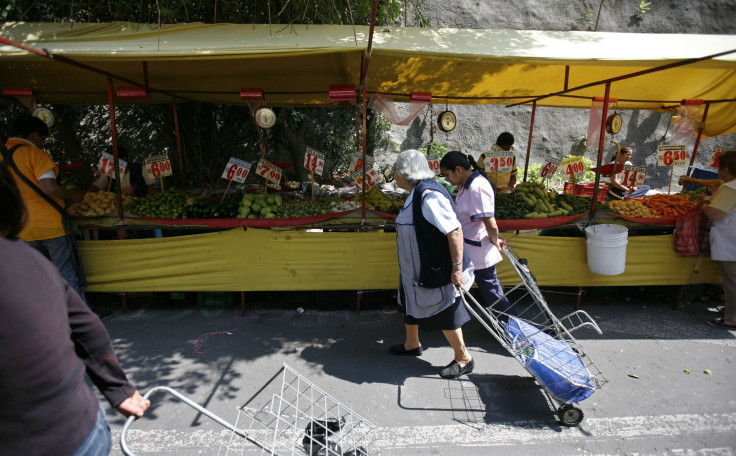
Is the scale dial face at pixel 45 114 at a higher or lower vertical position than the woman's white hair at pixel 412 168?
higher

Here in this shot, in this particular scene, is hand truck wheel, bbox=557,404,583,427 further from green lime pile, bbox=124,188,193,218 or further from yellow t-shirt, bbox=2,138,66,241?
yellow t-shirt, bbox=2,138,66,241

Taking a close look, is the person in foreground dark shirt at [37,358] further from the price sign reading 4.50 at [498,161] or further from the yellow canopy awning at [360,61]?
the price sign reading 4.50 at [498,161]

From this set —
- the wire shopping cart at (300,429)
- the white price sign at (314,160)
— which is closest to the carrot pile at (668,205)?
the white price sign at (314,160)

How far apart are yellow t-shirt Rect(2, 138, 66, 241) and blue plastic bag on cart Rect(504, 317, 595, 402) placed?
466 centimetres

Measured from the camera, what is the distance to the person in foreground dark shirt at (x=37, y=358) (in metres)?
1.20

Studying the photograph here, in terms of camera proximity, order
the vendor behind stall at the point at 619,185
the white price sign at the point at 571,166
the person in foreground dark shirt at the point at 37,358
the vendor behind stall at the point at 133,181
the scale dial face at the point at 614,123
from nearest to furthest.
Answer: the person in foreground dark shirt at the point at 37,358
the white price sign at the point at 571,166
the vendor behind stall at the point at 133,181
the scale dial face at the point at 614,123
the vendor behind stall at the point at 619,185

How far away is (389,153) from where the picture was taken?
39.0 feet

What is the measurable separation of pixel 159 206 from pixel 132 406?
12.1 feet

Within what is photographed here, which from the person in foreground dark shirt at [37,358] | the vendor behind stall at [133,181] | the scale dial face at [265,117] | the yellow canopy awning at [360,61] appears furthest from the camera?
the vendor behind stall at [133,181]

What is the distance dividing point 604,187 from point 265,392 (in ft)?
22.8

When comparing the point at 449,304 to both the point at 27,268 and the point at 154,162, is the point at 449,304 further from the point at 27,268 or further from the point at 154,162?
the point at 154,162

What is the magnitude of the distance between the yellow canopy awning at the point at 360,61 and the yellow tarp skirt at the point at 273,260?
198 centimetres

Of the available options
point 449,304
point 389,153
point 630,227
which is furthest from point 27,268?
point 389,153

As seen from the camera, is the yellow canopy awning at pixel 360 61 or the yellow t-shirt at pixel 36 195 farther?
the yellow t-shirt at pixel 36 195
